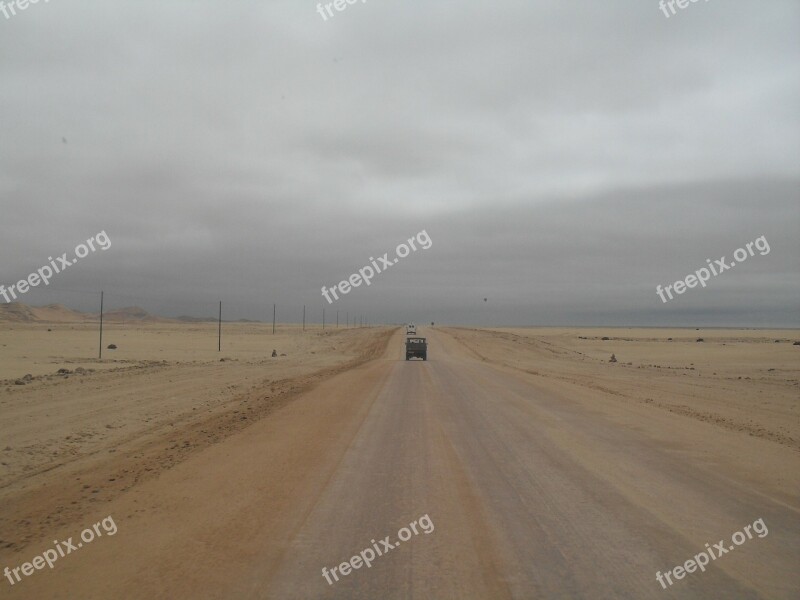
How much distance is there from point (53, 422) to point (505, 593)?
12.5 m

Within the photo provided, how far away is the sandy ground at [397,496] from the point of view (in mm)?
5293

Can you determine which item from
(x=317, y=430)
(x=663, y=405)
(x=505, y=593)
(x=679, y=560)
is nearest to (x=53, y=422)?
(x=317, y=430)

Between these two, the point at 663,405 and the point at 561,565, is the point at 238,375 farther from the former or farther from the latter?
the point at 561,565

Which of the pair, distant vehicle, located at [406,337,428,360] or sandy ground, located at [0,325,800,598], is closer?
sandy ground, located at [0,325,800,598]

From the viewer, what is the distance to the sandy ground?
5293mm

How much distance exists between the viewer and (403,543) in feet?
20.0

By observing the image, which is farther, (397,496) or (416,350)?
(416,350)

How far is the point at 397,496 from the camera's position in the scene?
7.72m

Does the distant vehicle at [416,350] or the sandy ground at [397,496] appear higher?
the distant vehicle at [416,350]

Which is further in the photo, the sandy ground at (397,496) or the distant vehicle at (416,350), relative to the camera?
the distant vehicle at (416,350)

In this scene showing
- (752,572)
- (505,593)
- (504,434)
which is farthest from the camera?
(504,434)

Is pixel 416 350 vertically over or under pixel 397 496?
over

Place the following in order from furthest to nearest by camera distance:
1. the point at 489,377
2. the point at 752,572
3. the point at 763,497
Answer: the point at 489,377 < the point at 763,497 < the point at 752,572

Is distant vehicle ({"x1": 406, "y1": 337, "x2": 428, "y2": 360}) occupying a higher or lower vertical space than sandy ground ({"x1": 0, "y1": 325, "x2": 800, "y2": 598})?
higher
